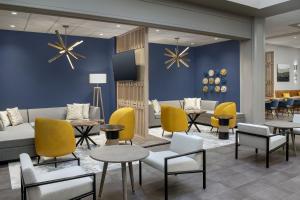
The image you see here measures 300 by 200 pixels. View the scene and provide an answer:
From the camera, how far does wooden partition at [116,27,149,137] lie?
21.7 feet

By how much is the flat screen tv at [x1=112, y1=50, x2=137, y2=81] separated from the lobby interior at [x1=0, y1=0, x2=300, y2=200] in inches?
1.1

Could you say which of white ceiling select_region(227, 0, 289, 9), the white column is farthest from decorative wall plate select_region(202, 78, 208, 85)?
white ceiling select_region(227, 0, 289, 9)

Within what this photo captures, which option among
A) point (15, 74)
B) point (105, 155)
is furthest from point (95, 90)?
point (105, 155)

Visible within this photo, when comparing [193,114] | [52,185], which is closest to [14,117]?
[52,185]

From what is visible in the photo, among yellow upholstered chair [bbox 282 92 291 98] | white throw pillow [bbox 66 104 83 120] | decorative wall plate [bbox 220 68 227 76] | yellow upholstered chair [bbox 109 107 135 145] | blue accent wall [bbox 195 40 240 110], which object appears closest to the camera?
yellow upholstered chair [bbox 109 107 135 145]

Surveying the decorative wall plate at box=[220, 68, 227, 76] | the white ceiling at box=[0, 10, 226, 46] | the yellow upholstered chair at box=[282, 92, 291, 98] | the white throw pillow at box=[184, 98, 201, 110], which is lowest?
the white throw pillow at box=[184, 98, 201, 110]

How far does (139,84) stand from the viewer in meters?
6.91

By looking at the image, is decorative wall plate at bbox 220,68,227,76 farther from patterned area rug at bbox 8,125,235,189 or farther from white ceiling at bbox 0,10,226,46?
patterned area rug at bbox 8,125,235,189

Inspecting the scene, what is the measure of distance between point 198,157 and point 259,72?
4735 millimetres

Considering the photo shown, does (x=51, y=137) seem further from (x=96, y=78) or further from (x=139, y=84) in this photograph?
(x=96, y=78)

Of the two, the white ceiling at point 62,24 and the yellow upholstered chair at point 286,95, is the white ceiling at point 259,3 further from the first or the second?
the yellow upholstered chair at point 286,95

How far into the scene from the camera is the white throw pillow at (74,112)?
7.43 meters

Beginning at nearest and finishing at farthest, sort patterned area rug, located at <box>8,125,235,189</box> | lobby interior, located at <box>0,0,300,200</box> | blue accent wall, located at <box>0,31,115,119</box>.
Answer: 1. lobby interior, located at <box>0,0,300,200</box>
2. patterned area rug, located at <box>8,125,235,189</box>
3. blue accent wall, located at <box>0,31,115,119</box>

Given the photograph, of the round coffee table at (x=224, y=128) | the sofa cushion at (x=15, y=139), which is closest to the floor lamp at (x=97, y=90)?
the sofa cushion at (x=15, y=139)
